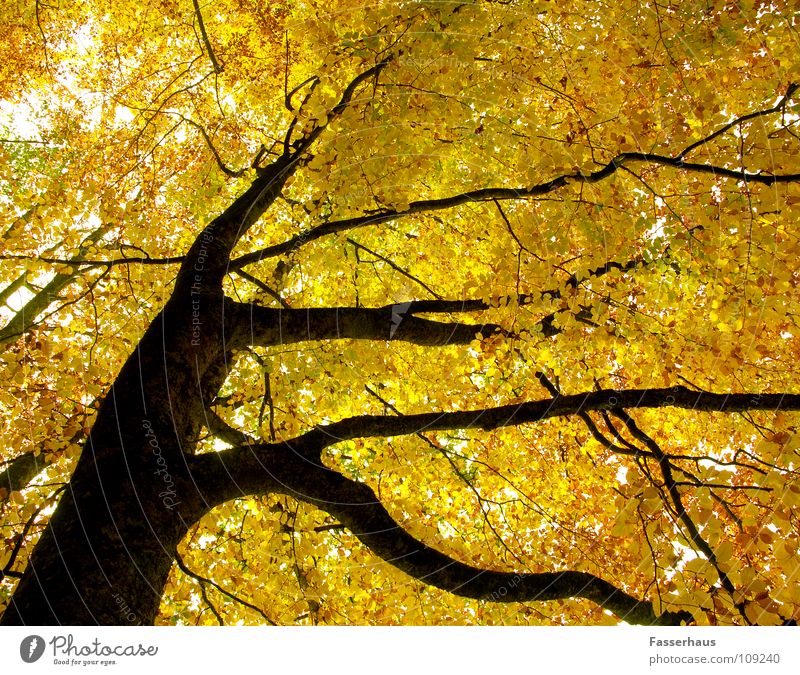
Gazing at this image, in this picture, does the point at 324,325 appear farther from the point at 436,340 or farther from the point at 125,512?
the point at 125,512

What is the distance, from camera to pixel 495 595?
3619 millimetres

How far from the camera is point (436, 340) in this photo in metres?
5.43

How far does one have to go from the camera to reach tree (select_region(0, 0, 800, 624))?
Answer: 3.61 metres

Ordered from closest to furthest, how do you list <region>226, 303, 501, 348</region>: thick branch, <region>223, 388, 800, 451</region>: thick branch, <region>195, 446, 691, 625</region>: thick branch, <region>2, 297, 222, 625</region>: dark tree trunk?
<region>2, 297, 222, 625</region>: dark tree trunk, <region>195, 446, 691, 625</region>: thick branch, <region>223, 388, 800, 451</region>: thick branch, <region>226, 303, 501, 348</region>: thick branch

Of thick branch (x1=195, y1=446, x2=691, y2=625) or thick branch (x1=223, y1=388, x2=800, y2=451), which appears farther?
thick branch (x1=223, y1=388, x2=800, y2=451)

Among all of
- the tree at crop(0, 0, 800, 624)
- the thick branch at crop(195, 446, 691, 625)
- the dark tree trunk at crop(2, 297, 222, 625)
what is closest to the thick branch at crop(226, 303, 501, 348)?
the tree at crop(0, 0, 800, 624)

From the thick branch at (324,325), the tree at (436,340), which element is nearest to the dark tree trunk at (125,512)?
the tree at (436,340)

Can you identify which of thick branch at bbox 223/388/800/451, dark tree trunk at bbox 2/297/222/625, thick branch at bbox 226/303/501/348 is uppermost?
thick branch at bbox 226/303/501/348

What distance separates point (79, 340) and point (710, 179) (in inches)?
346

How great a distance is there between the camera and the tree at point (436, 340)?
11.8 feet

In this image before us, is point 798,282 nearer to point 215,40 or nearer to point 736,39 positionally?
point 736,39

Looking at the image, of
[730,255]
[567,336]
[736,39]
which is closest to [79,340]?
[567,336]

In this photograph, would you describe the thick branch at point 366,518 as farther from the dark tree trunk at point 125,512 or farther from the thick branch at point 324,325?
the thick branch at point 324,325

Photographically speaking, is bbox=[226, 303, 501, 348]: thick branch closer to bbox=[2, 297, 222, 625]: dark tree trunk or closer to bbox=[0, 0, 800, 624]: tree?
bbox=[0, 0, 800, 624]: tree
